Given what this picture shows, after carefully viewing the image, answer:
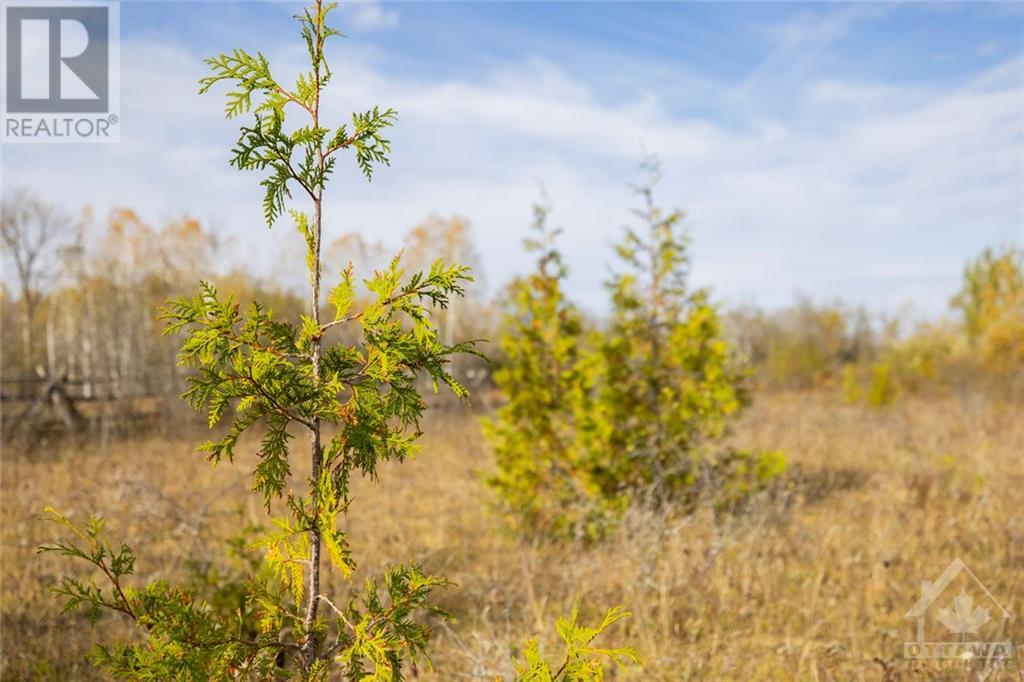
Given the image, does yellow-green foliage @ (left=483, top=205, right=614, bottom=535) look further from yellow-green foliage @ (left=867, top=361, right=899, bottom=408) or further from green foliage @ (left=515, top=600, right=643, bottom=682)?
yellow-green foliage @ (left=867, top=361, right=899, bottom=408)

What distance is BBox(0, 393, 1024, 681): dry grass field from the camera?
12.8 ft

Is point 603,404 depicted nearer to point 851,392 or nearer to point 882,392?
point 882,392

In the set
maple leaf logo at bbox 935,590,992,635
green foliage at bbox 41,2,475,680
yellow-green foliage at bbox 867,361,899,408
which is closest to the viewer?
green foliage at bbox 41,2,475,680

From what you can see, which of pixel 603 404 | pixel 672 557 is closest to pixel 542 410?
pixel 603 404

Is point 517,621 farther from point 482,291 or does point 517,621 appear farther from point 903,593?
point 482,291

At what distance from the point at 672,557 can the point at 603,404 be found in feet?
6.04

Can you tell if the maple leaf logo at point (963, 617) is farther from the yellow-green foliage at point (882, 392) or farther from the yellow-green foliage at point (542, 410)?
the yellow-green foliage at point (882, 392)

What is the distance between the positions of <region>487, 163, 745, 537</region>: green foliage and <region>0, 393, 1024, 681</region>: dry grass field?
456 millimetres

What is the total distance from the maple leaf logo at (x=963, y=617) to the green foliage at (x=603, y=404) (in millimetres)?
2286

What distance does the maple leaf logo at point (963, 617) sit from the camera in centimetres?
410

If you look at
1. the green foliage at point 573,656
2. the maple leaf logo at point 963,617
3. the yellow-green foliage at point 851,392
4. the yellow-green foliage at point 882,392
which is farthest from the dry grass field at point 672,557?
the yellow-green foliage at point 851,392

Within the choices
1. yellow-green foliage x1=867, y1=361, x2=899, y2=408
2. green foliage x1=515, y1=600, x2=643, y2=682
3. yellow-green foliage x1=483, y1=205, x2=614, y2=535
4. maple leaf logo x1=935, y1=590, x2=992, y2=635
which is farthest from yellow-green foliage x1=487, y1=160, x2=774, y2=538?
yellow-green foliage x1=867, y1=361, x2=899, y2=408

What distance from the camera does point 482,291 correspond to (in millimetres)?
37656

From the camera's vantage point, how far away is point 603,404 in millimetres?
6457
